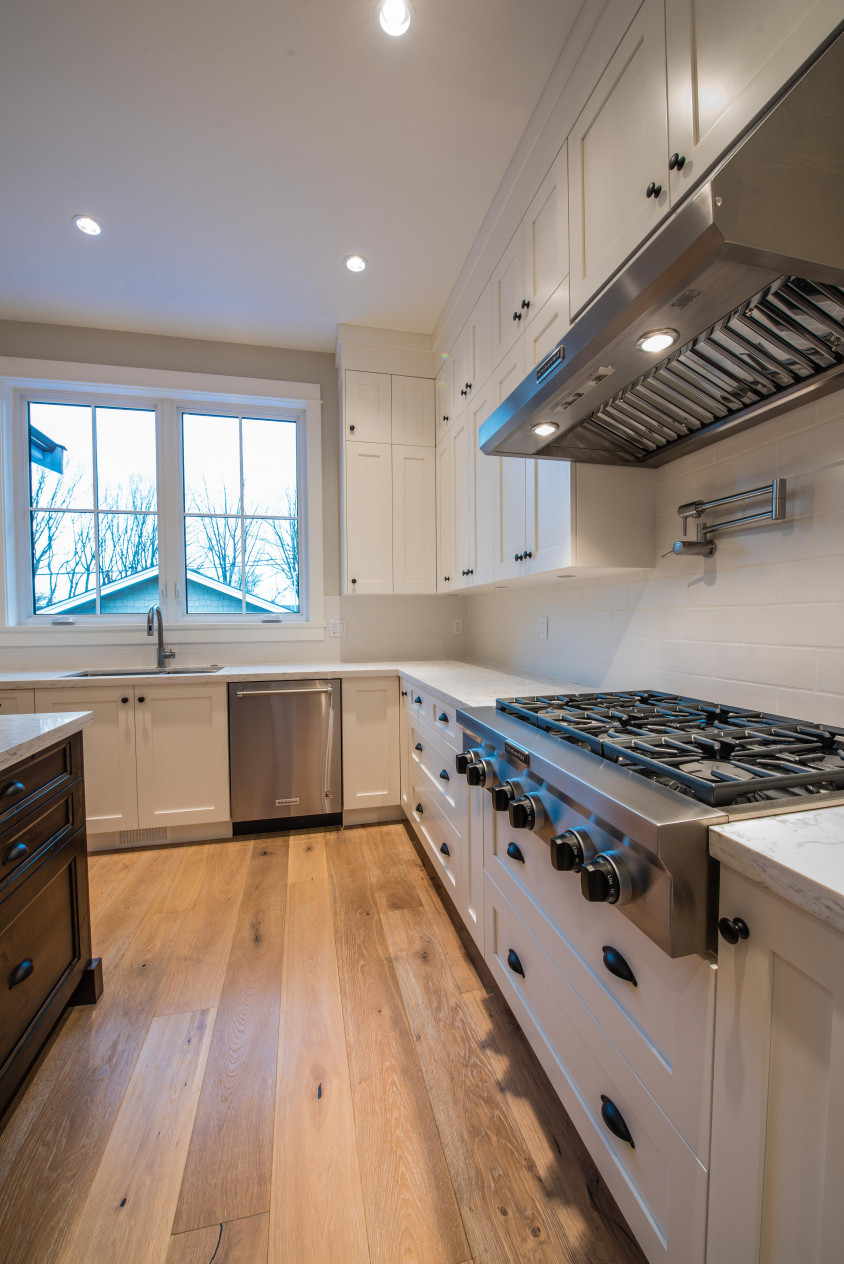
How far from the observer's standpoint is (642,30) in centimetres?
120

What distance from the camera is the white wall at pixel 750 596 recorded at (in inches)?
44.8

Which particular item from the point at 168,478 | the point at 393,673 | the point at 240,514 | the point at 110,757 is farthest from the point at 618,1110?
the point at 168,478

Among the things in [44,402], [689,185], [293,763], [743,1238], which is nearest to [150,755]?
[293,763]

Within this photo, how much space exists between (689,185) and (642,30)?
496mm

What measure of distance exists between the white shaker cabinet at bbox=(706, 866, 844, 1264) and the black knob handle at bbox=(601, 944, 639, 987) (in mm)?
171

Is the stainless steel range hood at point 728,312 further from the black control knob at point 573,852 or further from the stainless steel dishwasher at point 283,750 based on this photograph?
the stainless steel dishwasher at point 283,750

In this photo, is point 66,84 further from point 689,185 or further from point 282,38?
point 689,185

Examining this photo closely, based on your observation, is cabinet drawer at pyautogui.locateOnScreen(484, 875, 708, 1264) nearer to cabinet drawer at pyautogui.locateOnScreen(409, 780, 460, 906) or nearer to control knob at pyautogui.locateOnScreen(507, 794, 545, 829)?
control knob at pyautogui.locateOnScreen(507, 794, 545, 829)

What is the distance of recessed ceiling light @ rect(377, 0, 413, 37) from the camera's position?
1441 millimetres

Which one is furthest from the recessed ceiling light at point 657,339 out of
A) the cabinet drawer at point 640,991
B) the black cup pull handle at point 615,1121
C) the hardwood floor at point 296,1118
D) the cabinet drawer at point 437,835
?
the hardwood floor at point 296,1118

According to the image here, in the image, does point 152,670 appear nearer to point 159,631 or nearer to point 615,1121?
point 159,631

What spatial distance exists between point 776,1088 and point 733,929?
0.16 metres

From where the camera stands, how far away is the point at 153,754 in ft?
8.71

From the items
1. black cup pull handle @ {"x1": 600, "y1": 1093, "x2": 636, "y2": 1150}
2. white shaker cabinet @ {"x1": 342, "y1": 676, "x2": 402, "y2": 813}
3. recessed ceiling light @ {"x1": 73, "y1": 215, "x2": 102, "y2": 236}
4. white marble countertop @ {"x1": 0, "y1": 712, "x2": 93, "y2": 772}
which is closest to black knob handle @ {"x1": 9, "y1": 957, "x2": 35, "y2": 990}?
white marble countertop @ {"x1": 0, "y1": 712, "x2": 93, "y2": 772}
